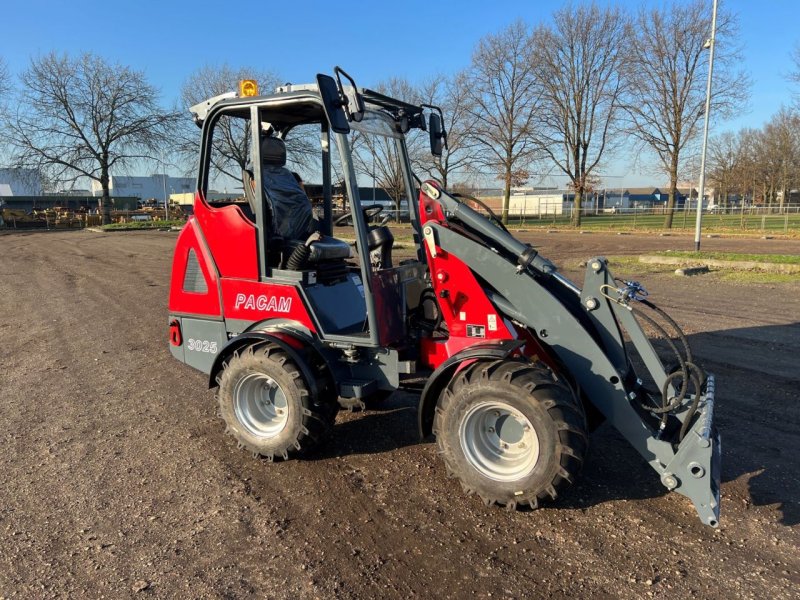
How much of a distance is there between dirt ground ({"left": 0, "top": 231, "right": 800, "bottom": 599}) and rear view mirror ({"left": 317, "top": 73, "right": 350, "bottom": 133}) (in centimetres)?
245

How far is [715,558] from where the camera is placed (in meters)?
3.12

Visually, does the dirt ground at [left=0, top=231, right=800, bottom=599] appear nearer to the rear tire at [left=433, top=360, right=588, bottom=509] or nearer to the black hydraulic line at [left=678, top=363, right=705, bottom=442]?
the rear tire at [left=433, top=360, right=588, bottom=509]

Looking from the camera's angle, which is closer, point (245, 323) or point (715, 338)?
point (245, 323)

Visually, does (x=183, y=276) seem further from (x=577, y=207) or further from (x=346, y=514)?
(x=577, y=207)

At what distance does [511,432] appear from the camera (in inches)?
145

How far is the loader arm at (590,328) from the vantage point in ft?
11.2

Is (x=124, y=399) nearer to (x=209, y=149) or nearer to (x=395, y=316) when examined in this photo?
(x=209, y=149)

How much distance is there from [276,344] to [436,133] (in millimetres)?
2243

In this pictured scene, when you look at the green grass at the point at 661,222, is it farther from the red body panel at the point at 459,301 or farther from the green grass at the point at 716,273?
the red body panel at the point at 459,301

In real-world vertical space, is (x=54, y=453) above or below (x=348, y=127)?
below

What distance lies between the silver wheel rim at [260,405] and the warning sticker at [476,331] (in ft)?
4.90

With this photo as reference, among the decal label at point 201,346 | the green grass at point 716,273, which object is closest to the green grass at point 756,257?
the green grass at point 716,273

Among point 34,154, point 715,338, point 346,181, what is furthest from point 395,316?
point 34,154

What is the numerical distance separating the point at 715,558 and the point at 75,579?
3428 millimetres
